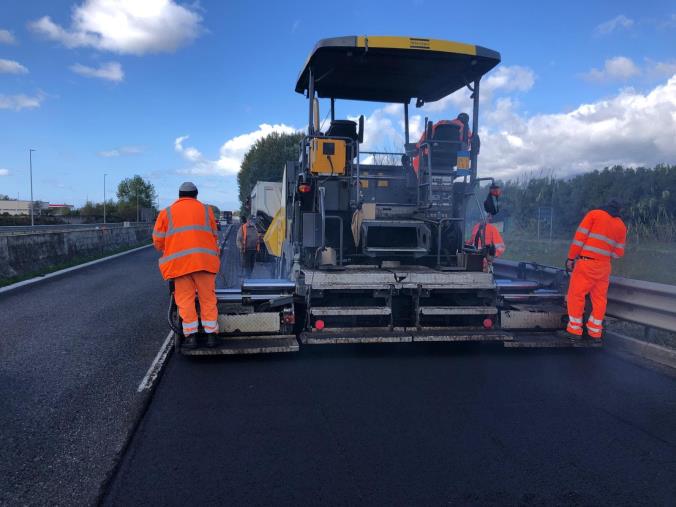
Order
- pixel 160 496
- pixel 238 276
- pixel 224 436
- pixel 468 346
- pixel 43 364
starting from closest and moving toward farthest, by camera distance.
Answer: pixel 160 496 < pixel 224 436 < pixel 43 364 < pixel 468 346 < pixel 238 276

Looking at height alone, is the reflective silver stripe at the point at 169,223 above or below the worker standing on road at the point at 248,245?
above

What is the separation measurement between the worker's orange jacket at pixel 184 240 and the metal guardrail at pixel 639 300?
14.4 feet

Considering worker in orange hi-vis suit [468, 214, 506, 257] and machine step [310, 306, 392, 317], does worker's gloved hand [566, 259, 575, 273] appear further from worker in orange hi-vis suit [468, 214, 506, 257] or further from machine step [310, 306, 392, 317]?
machine step [310, 306, 392, 317]

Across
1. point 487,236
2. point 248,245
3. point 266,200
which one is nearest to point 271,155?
point 266,200

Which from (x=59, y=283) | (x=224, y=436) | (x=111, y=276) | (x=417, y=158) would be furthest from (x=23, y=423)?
(x=111, y=276)

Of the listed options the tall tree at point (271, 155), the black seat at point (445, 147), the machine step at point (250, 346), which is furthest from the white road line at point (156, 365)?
the tall tree at point (271, 155)

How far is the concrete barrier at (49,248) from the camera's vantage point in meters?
11.7

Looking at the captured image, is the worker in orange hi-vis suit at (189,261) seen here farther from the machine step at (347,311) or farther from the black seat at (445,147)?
the black seat at (445,147)

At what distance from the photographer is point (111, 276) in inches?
492

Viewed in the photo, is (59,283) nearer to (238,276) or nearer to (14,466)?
(238,276)

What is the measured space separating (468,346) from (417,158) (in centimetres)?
247

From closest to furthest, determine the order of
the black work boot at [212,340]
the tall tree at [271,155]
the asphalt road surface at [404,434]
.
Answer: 1. the asphalt road surface at [404,434]
2. the black work boot at [212,340]
3. the tall tree at [271,155]

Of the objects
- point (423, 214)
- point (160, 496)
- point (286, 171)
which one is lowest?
point (160, 496)

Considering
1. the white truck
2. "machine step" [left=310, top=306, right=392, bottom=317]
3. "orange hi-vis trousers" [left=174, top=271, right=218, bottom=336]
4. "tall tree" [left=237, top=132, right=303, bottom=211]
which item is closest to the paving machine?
"machine step" [left=310, top=306, right=392, bottom=317]
